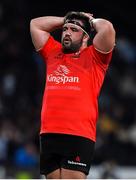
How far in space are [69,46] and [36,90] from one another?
742 cm

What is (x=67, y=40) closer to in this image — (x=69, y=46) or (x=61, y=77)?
(x=69, y=46)

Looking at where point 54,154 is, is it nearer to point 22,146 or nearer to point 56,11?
point 22,146

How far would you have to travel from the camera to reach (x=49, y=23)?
7688 millimetres

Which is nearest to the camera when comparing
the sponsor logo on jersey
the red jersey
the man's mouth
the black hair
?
the red jersey

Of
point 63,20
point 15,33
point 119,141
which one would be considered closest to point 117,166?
point 119,141

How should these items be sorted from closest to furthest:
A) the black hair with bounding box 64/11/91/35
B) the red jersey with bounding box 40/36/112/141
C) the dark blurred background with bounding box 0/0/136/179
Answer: the red jersey with bounding box 40/36/112/141
the black hair with bounding box 64/11/91/35
the dark blurred background with bounding box 0/0/136/179

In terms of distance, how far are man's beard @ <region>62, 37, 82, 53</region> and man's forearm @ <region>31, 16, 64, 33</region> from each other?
1.34 ft

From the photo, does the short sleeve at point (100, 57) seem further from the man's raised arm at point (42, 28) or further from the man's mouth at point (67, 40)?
the man's raised arm at point (42, 28)

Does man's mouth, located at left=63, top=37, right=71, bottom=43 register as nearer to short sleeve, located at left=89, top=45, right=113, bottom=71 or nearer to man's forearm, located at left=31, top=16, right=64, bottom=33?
short sleeve, located at left=89, top=45, right=113, bottom=71

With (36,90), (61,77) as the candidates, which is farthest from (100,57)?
(36,90)

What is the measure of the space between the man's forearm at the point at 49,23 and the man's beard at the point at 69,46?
409 mm

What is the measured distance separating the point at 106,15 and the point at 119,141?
2792 millimetres

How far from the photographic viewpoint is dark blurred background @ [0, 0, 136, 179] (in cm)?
1286

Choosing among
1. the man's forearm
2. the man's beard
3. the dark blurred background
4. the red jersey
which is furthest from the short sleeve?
the dark blurred background
